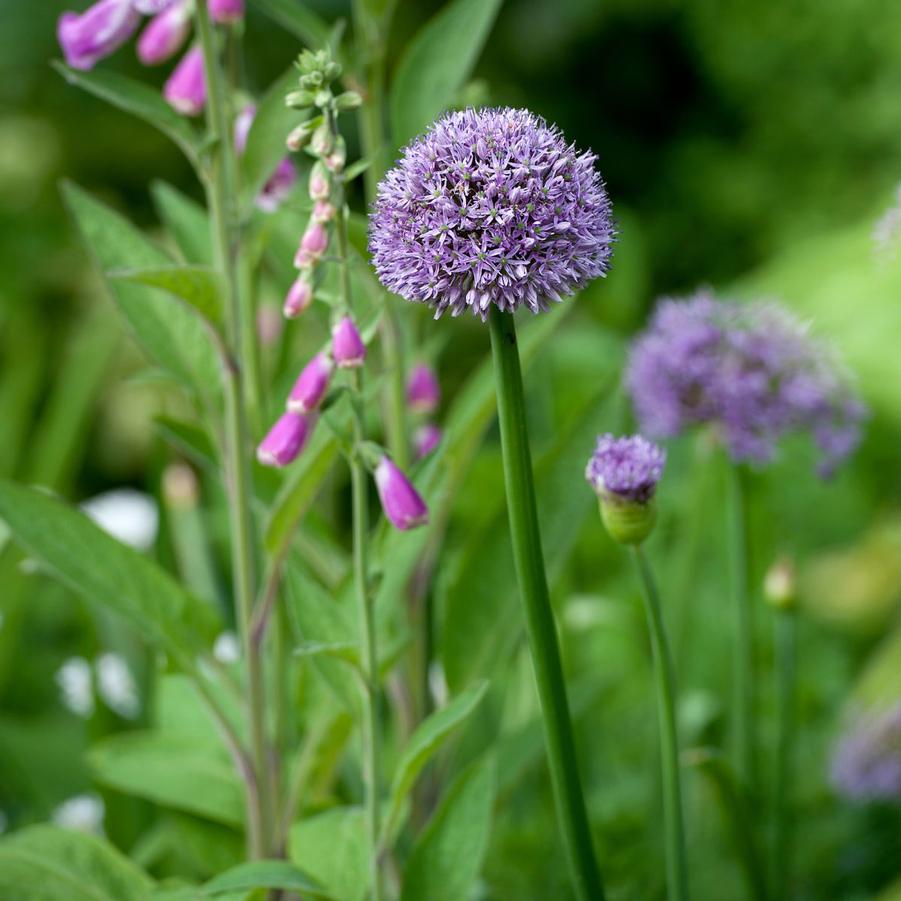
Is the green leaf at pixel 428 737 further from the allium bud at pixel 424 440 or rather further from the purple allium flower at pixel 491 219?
the allium bud at pixel 424 440

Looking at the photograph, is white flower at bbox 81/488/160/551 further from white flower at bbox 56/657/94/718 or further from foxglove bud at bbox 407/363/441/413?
foxglove bud at bbox 407/363/441/413

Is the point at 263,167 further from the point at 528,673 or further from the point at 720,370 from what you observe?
the point at 528,673

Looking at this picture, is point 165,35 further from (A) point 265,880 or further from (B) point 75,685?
(B) point 75,685

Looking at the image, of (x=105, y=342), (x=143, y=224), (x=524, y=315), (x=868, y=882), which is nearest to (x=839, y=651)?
(x=868, y=882)

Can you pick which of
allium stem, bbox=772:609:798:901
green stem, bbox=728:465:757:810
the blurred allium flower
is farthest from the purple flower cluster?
the blurred allium flower

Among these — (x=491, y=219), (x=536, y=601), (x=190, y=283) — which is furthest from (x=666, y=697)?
(x=190, y=283)

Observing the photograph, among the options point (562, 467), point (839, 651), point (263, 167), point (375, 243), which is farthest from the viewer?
point (839, 651)
